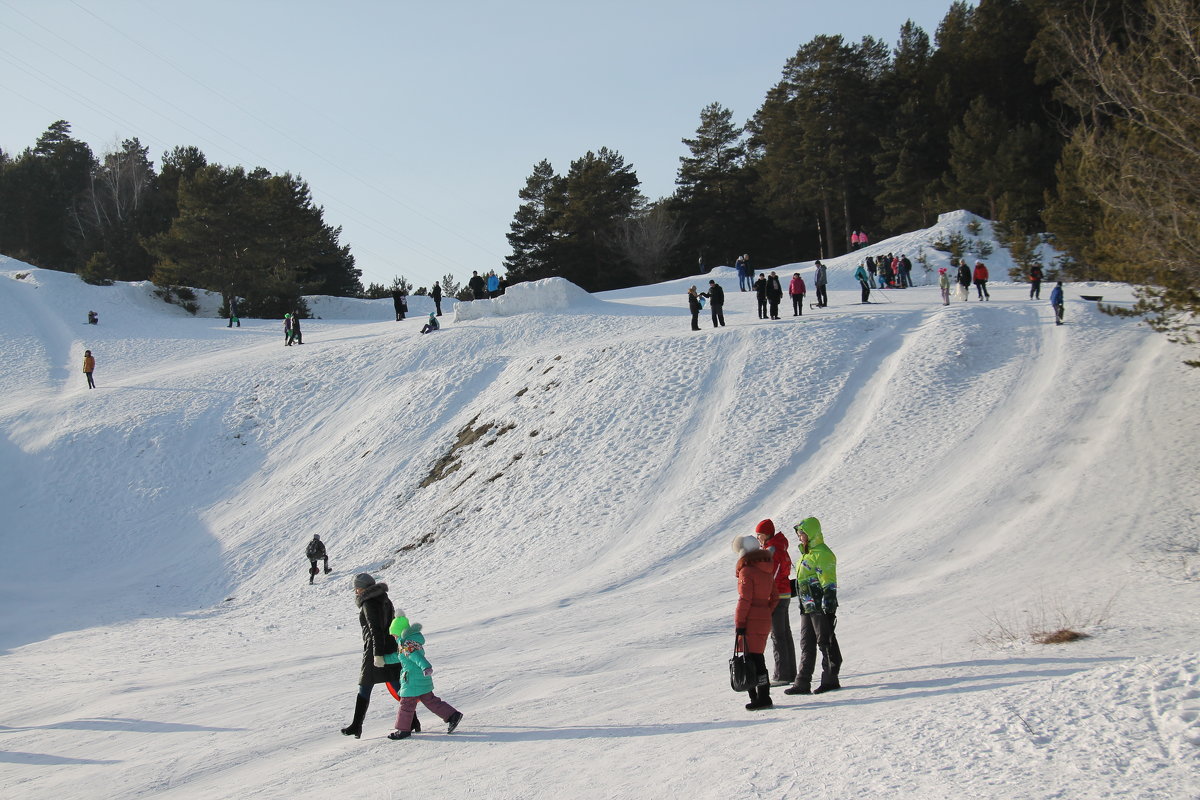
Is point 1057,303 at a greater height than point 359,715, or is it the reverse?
point 1057,303

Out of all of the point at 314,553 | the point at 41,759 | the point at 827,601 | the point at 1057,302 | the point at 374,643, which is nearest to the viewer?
the point at 827,601

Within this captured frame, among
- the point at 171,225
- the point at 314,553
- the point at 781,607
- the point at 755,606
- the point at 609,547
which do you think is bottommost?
the point at 314,553

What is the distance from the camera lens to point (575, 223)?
2311 inches

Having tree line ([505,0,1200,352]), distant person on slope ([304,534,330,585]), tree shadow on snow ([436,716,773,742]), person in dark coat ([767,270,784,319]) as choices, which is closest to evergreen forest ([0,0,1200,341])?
tree line ([505,0,1200,352])

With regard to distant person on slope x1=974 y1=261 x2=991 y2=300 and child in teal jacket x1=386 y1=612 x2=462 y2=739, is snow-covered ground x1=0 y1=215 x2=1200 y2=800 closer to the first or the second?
child in teal jacket x1=386 y1=612 x2=462 y2=739

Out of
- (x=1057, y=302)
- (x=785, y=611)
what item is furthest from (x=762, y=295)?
(x=785, y=611)

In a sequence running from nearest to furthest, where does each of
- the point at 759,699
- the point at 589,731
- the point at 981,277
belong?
the point at 759,699, the point at 589,731, the point at 981,277

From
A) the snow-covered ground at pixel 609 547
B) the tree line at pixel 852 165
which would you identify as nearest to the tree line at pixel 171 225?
the snow-covered ground at pixel 609 547

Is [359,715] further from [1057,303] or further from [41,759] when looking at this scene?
[1057,303]

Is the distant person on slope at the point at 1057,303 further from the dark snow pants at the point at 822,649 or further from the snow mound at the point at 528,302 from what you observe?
the dark snow pants at the point at 822,649

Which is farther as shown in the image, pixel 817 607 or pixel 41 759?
pixel 41 759

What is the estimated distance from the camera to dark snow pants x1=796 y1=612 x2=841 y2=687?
26.4 feet

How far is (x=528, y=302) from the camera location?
118 feet

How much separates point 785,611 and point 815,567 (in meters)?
0.55
